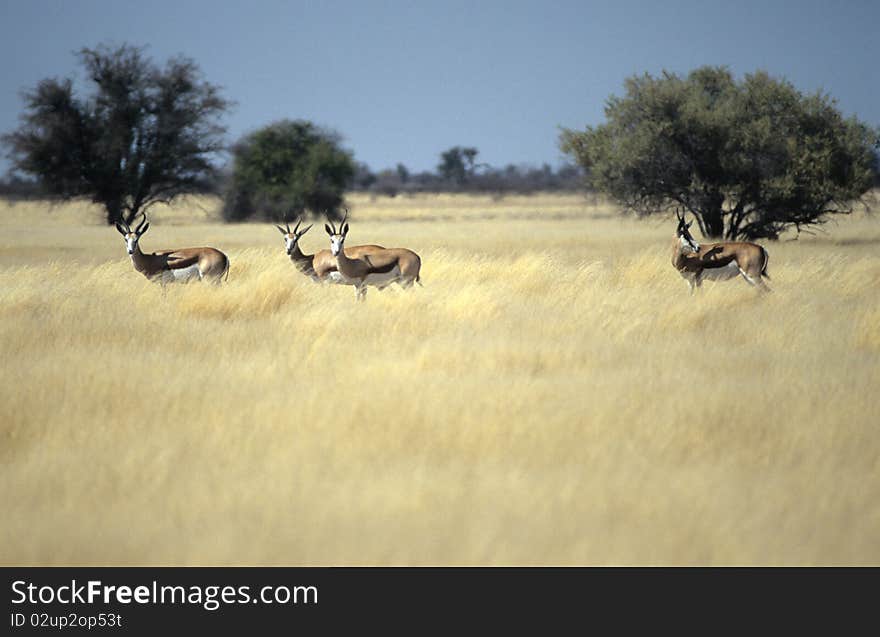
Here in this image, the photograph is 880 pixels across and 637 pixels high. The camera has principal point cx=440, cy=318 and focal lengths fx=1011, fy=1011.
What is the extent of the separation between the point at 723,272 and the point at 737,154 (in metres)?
16.5

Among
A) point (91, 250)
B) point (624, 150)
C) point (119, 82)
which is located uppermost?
point (119, 82)

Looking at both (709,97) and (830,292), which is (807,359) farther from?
(709,97)

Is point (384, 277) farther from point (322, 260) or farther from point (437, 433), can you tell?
point (437, 433)

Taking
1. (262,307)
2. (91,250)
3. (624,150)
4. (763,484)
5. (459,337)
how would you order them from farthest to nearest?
(624,150) → (91,250) → (262,307) → (459,337) → (763,484)

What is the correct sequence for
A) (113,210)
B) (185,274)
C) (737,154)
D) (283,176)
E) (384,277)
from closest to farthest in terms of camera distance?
(384,277), (185,274), (737,154), (113,210), (283,176)

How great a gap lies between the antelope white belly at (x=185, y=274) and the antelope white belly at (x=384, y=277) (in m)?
2.63

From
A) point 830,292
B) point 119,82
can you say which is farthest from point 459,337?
point 119,82

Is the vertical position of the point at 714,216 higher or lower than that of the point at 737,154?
lower

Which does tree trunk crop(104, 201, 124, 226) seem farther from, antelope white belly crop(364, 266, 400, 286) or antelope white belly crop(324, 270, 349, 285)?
antelope white belly crop(364, 266, 400, 286)

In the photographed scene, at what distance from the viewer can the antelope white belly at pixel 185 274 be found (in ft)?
48.1

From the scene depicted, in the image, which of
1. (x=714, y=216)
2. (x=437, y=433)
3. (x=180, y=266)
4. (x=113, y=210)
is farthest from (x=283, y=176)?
(x=437, y=433)

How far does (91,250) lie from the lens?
27438 millimetres

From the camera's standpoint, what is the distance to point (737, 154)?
29.4m

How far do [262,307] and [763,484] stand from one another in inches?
314
